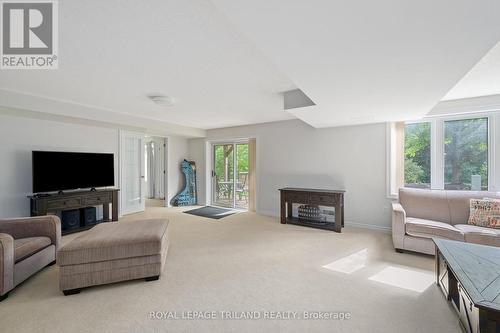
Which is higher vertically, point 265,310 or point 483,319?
point 483,319

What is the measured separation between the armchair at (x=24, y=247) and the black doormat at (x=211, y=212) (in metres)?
2.90

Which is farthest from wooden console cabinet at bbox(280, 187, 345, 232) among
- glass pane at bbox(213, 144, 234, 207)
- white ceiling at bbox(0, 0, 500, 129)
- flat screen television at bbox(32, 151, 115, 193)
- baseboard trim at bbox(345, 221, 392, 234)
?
flat screen television at bbox(32, 151, 115, 193)

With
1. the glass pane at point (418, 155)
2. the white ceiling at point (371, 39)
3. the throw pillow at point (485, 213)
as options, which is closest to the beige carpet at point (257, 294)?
the throw pillow at point (485, 213)

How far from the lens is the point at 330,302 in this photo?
1.88 metres

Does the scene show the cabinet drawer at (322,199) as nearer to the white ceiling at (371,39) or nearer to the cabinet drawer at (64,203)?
the white ceiling at (371,39)

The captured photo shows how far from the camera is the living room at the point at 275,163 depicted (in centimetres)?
145

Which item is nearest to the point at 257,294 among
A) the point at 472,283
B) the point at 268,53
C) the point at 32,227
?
the point at 472,283

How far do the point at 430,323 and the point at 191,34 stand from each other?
2.98 meters

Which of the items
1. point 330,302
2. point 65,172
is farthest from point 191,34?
point 65,172

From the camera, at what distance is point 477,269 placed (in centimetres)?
160

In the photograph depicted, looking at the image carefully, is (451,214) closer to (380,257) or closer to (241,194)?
(380,257)

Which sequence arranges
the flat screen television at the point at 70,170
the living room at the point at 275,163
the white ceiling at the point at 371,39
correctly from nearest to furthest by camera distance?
the white ceiling at the point at 371,39 < the living room at the point at 275,163 < the flat screen television at the point at 70,170

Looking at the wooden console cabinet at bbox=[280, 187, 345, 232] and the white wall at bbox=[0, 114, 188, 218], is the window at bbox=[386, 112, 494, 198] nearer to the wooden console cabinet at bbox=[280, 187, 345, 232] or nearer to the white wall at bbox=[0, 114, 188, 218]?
the wooden console cabinet at bbox=[280, 187, 345, 232]

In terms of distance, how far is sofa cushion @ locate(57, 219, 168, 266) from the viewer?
1.97m
